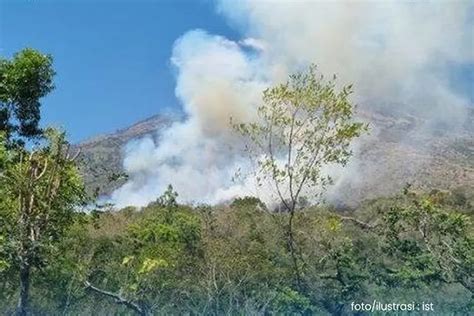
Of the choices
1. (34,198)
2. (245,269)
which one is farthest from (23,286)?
(245,269)

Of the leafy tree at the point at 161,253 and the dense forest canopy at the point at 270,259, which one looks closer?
the dense forest canopy at the point at 270,259

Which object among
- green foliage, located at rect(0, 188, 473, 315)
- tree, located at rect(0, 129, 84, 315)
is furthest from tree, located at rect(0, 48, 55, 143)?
green foliage, located at rect(0, 188, 473, 315)

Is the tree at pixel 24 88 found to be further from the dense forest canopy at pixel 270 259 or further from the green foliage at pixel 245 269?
the green foliage at pixel 245 269

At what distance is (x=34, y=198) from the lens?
50.9ft

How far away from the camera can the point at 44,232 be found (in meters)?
16.0

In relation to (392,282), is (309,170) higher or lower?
lower

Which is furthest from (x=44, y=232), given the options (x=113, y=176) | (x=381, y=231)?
(x=381, y=231)

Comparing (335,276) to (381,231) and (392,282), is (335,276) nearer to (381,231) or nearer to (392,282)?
(392,282)

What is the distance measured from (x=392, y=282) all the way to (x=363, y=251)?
4.70 metres

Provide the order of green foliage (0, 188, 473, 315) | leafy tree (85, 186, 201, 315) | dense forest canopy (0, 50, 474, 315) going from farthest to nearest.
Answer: leafy tree (85, 186, 201, 315)
green foliage (0, 188, 473, 315)
dense forest canopy (0, 50, 474, 315)

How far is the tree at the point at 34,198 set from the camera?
1506 centimetres

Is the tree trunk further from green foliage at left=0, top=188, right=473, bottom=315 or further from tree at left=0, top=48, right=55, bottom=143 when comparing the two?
green foliage at left=0, top=188, right=473, bottom=315

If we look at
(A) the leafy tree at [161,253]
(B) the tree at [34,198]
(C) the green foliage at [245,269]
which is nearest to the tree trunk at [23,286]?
(B) the tree at [34,198]

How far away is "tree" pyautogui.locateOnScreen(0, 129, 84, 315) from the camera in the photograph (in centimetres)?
1506
